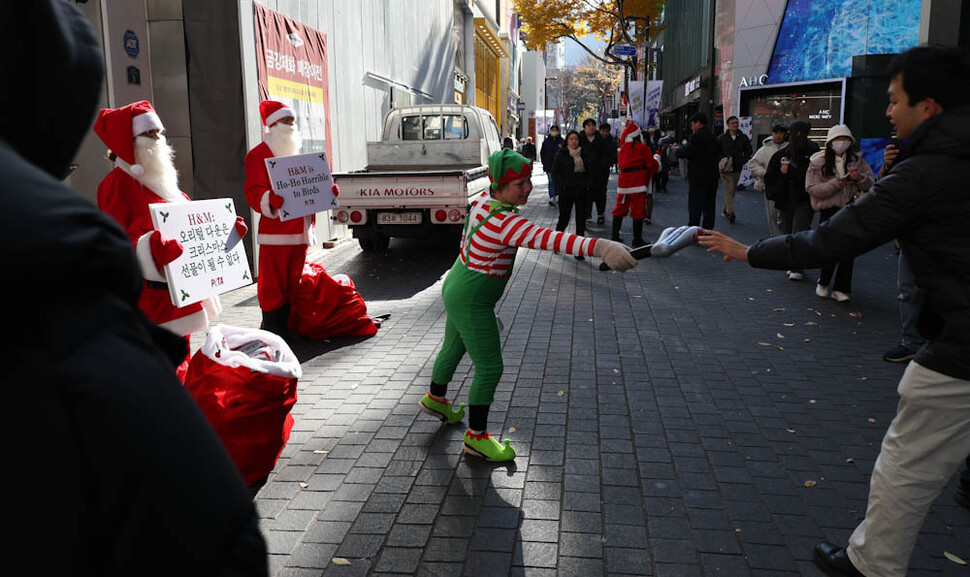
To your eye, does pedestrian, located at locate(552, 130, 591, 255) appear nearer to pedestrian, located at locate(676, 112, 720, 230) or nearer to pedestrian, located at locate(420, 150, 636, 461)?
pedestrian, located at locate(676, 112, 720, 230)

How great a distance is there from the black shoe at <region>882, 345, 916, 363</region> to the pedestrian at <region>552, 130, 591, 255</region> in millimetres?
6630

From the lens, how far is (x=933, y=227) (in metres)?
2.77

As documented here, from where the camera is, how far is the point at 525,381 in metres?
5.89

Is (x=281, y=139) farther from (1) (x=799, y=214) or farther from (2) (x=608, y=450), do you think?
(1) (x=799, y=214)

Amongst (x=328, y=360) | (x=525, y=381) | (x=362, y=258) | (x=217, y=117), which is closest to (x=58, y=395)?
(x=525, y=381)

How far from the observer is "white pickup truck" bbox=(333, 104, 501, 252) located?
11.3 metres

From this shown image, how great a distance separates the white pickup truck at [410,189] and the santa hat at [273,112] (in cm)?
460

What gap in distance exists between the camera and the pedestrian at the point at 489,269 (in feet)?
13.4

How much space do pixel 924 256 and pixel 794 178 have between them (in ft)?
22.6

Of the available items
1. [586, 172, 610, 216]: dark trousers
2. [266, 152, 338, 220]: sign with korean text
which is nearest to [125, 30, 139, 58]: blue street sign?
[266, 152, 338, 220]: sign with korean text

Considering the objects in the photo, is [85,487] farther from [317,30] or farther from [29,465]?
[317,30]

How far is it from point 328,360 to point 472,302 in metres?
2.70

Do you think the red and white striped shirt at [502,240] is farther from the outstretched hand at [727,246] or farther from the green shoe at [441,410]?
the green shoe at [441,410]

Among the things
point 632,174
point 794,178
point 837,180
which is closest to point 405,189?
point 632,174
